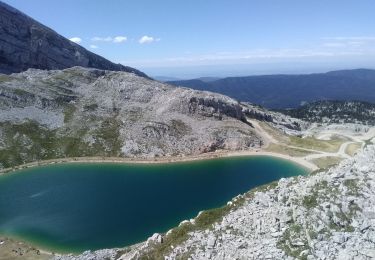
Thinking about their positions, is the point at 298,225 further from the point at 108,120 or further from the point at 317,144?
the point at 108,120

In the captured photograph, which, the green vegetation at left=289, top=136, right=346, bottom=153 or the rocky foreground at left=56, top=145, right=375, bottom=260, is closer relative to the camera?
the rocky foreground at left=56, top=145, right=375, bottom=260

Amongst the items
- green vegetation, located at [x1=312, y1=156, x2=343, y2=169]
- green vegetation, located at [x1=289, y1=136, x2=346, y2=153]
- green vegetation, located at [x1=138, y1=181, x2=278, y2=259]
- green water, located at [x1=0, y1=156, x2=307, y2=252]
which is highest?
green vegetation, located at [x1=138, y1=181, x2=278, y2=259]

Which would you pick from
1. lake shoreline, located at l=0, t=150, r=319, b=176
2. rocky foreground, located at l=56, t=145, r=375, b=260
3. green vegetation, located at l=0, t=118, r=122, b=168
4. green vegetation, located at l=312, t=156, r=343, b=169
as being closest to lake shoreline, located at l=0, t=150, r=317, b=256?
lake shoreline, located at l=0, t=150, r=319, b=176

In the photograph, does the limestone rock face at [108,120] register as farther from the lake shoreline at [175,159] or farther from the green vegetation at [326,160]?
the green vegetation at [326,160]

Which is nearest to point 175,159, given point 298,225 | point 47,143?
point 47,143

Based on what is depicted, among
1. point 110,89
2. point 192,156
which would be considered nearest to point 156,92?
point 110,89

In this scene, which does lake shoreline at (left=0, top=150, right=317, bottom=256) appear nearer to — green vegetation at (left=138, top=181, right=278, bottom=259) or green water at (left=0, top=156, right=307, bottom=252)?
green water at (left=0, top=156, right=307, bottom=252)
